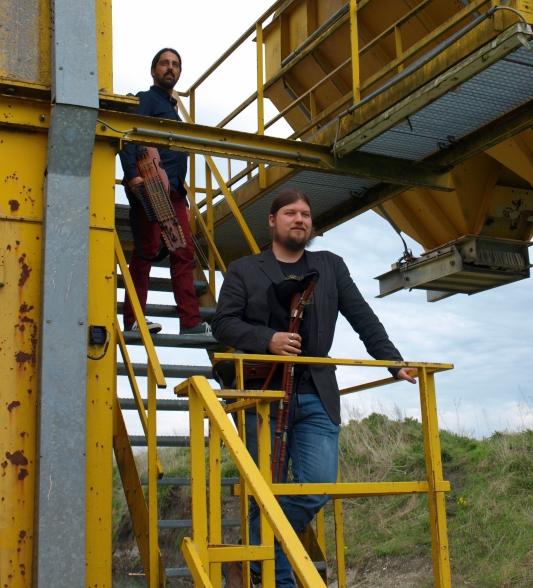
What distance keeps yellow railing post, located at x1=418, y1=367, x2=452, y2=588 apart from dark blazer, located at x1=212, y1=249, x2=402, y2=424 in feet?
0.75

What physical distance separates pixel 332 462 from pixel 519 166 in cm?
445

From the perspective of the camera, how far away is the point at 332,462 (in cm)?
430

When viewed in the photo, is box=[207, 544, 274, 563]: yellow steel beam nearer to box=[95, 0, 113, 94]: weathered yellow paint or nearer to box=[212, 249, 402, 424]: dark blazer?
box=[212, 249, 402, 424]: dark blazer

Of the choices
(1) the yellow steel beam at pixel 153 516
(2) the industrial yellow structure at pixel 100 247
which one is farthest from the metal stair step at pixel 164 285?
(1) the yellow steel beam at pixel 153 516

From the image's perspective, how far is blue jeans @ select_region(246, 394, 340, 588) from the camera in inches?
165

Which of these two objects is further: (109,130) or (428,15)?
(428,15)

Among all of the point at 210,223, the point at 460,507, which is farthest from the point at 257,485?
the point at 460,507

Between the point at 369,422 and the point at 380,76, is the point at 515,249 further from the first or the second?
the point at 369,422

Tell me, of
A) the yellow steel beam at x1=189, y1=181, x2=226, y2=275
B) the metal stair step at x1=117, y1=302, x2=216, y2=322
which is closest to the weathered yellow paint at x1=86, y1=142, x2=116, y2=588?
the metal stair step at x1=117, y1=302, x2=216, y2=322

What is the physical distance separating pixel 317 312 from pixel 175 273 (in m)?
2.50

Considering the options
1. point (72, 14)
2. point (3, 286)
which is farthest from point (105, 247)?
point (72, 14)

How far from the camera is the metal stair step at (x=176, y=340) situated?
648cm

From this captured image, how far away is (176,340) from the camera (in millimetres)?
6668

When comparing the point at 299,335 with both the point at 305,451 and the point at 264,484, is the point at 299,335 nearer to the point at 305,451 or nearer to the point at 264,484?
the point at 305,451
